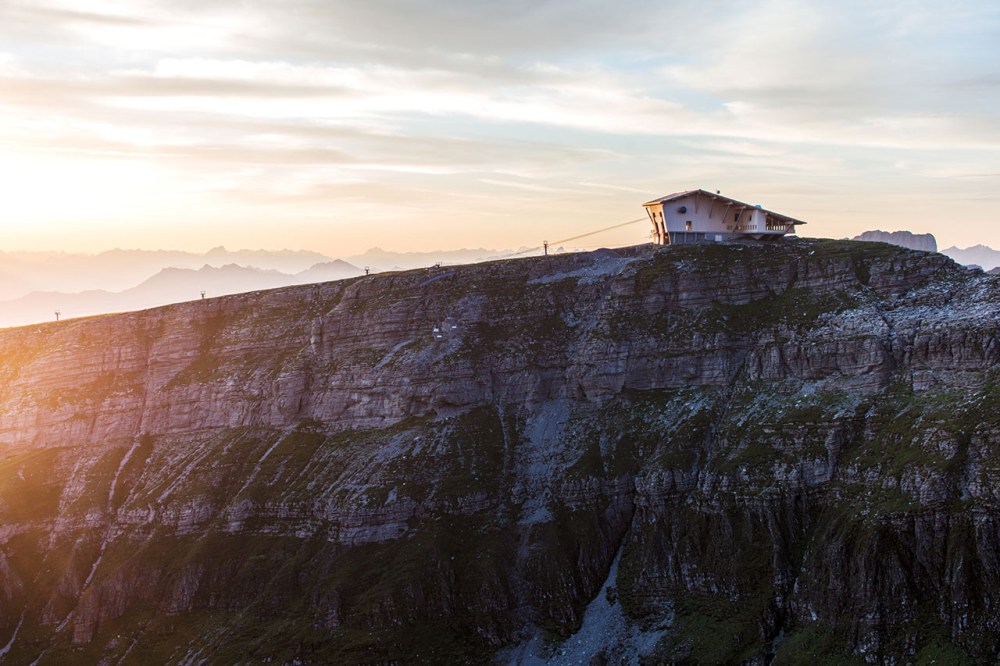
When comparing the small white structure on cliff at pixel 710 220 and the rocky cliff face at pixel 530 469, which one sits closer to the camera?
the rocky cliff face at pixel 530 469

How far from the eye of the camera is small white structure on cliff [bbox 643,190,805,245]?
152250 mm

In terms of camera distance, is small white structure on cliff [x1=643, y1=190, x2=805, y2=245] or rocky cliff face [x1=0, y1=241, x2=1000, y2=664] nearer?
rocky cliff face [x1=0, y1=241, x2=1000, y2=664]

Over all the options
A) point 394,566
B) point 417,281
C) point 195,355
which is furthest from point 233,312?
point 394,566

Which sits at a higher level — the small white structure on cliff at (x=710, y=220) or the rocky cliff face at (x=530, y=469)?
the small white structure on cliff at (x=710, y=220)

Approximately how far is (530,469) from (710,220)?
54327 mm

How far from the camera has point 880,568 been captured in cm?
10169

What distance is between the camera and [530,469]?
135000mm

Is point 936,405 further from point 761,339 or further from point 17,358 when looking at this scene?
point 17,358

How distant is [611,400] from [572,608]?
3301 centimetres

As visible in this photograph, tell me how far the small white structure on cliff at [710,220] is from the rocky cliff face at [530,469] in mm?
7387

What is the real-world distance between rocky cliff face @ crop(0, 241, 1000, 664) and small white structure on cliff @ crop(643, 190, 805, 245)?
739cm

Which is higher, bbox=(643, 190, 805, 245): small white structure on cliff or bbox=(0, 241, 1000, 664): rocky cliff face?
bbox=(643, 190, 805, 245): small white structure on cliff

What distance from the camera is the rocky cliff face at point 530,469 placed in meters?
106

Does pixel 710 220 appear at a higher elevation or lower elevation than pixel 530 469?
higher
